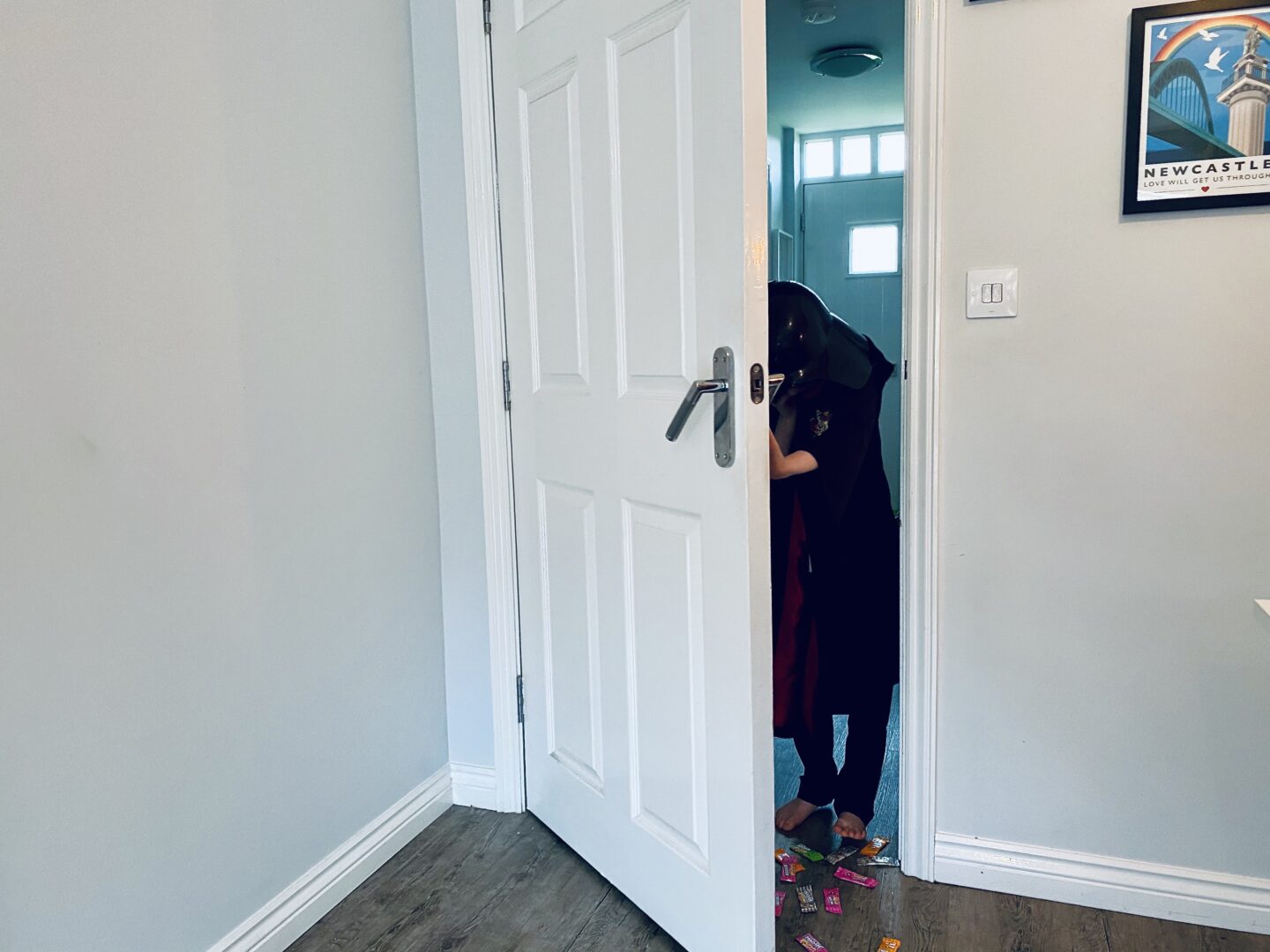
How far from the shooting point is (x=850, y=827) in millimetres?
2061

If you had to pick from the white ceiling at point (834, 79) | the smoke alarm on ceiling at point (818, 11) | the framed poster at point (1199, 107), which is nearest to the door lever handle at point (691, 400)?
the framed poster at point (1199, 107)

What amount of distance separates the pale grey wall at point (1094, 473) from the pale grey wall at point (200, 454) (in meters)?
1.15

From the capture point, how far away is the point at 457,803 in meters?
2.24

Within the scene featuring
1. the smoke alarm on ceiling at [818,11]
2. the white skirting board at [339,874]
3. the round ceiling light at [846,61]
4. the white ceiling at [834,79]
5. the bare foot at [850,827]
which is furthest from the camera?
the round ceiling light at [846,61]

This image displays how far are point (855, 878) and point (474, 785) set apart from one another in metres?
0.89

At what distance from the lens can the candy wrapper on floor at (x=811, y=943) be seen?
168cm

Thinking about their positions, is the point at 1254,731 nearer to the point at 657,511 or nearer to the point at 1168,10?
the point at 657,511

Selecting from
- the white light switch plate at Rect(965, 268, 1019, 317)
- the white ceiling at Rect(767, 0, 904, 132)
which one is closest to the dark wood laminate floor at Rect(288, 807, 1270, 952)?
the white light switch plate at Rect(965, 268, 1019, 317)

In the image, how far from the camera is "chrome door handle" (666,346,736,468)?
1.38m

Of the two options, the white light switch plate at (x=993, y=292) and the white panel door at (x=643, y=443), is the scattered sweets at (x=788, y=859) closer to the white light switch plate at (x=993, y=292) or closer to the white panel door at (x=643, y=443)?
the white panel door at (x=643, y=443)

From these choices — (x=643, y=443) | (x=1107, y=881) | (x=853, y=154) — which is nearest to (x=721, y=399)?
(x=643, y=443)

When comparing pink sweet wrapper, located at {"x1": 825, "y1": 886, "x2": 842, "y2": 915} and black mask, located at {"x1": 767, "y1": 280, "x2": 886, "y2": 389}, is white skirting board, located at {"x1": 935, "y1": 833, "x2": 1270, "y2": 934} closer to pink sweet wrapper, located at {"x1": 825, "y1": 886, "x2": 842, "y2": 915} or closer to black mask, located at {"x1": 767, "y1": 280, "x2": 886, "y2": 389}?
pink sweet wrapper, located at {"x1": 825, "y1": 886, "x2": 842, "y2": 915}

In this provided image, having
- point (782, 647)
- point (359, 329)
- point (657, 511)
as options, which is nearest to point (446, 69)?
point (359, 329)

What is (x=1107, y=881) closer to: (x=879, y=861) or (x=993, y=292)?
(x=879, y=861)
